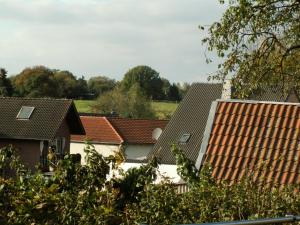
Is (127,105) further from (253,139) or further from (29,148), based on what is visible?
(253,139)

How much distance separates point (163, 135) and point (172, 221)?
34.8 meters

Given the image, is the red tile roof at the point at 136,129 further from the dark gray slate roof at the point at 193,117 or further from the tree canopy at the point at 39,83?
the tree canopy at the point at 39,83

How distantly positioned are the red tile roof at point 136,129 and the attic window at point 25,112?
13359 mm

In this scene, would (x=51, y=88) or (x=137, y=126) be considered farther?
(x=51, y=88)

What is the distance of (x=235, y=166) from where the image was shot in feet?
38.8

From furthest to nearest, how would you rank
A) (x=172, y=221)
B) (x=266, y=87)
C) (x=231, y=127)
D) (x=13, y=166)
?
(x=266, y=87) < (x=231, y=127) < (x=13, y=166) < (x=172, y=221)

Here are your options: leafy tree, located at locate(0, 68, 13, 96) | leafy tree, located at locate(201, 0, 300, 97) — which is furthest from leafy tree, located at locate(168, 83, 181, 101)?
leafy tree, located at locate(201, 0, 300, 97)

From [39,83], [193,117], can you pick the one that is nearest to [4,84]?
[39,83]

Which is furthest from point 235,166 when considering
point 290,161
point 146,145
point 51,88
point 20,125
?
point 51,88

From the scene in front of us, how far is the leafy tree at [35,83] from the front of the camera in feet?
289

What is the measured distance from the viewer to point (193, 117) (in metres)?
44.0

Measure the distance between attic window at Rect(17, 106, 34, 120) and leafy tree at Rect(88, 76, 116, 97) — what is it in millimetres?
60424

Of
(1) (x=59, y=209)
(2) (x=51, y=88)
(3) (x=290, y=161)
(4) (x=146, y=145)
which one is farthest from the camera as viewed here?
(2) (x=51, y=88)

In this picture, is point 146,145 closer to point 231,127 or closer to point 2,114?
point 2,114
